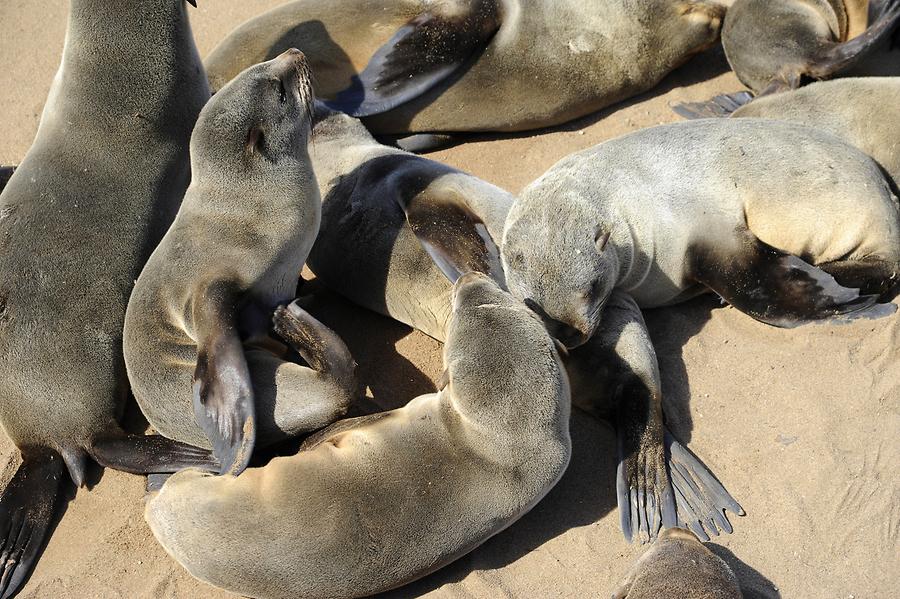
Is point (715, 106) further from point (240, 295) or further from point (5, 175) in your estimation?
point (5, 175)

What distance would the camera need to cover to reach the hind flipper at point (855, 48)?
5.73 metres

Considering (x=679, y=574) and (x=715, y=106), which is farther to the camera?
(x=715, y=106)

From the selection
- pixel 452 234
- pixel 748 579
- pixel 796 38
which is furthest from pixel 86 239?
pixel 796 38

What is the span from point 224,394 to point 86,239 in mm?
1436

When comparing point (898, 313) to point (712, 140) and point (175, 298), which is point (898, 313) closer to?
point (712, 140)

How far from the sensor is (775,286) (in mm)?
4539

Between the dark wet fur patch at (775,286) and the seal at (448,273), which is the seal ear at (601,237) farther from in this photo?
the dark wet fur patch at (775,286)

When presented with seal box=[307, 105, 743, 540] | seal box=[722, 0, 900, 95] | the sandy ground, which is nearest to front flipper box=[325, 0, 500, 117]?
seal box=[307, 105, 743, 540]

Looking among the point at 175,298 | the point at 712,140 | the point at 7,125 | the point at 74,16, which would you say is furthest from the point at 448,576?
the point at 7,125

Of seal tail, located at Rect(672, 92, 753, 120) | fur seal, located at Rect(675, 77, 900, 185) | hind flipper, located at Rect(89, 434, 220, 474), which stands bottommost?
seal tail, located at Rect(672, 92, 753, 120)

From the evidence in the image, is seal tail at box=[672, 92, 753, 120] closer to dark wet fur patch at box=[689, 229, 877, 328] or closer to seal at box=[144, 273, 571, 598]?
dark wet fur patch at box=[689, 229, 877, 328]

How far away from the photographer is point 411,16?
6160 mm

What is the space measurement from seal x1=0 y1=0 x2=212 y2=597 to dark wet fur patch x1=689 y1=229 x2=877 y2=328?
2.51 metres

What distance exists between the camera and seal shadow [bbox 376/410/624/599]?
4.10m
